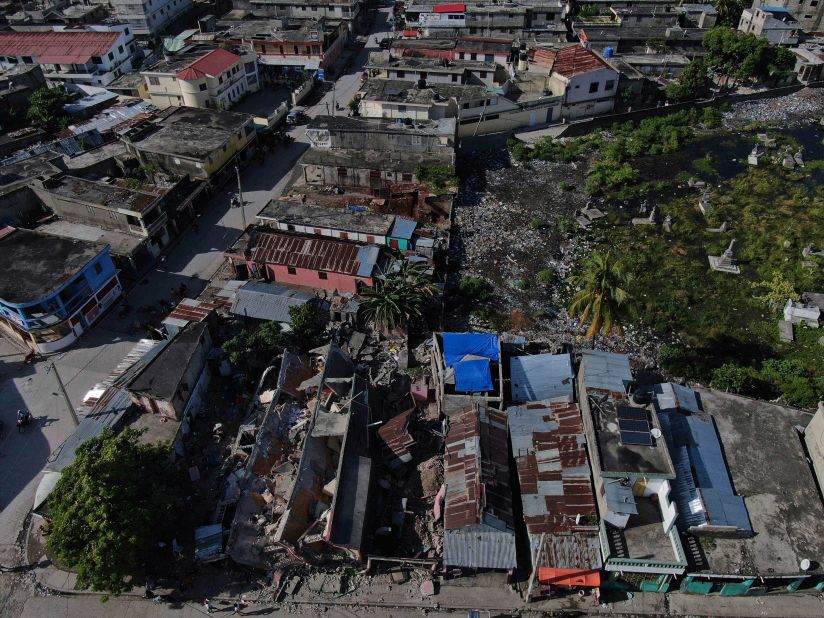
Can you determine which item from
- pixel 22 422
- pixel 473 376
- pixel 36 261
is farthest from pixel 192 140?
pixel 473 376

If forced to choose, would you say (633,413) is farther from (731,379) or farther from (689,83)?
(689,83)

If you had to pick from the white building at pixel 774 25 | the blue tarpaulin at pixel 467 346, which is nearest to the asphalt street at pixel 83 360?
the blue tarpaulin at pixel 467 346

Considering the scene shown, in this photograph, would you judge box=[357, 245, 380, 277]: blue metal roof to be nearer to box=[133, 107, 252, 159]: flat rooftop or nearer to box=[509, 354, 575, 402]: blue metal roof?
box=[509, 354, 575, 402]: blue metal roof

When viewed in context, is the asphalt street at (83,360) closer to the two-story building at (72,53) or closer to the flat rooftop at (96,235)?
the flat rooftop at (96,235)

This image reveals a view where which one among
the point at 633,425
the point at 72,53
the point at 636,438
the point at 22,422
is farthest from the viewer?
the point at 72,53

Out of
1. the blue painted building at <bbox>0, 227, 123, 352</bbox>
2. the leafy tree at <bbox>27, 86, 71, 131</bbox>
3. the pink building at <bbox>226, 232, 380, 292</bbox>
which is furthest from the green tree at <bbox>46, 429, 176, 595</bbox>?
the leafy tree at <bbox>27, 86, 71, 131</bbox>

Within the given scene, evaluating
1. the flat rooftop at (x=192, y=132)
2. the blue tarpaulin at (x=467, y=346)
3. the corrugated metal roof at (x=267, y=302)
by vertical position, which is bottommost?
the corrugated metal roof at (x=267, y=302)
